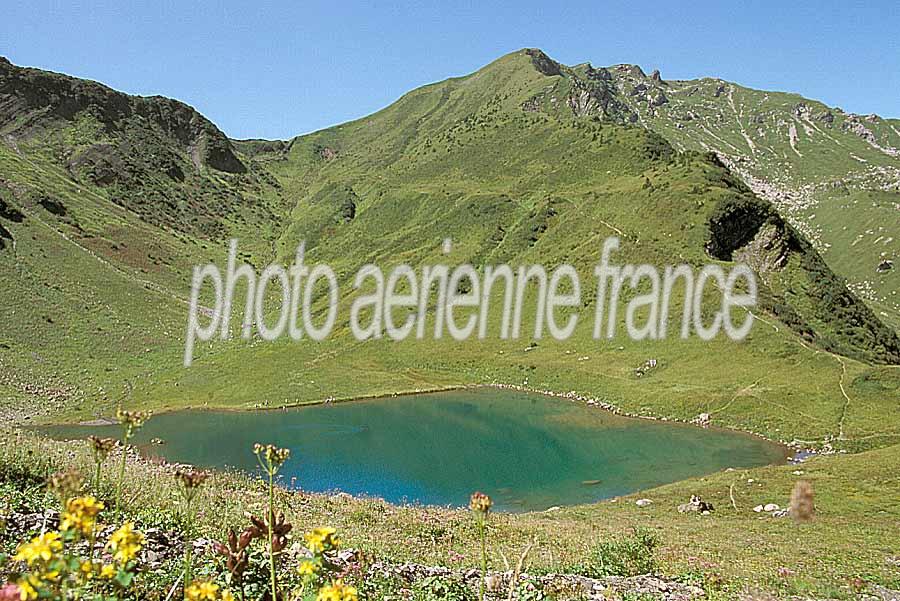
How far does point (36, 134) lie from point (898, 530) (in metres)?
194

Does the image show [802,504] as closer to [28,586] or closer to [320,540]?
[320,540]

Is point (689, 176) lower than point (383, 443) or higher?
higher

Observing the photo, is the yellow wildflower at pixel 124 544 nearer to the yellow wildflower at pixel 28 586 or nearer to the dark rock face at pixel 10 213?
the yellow wildflower at pixel 28 586

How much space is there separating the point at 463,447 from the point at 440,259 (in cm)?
7375

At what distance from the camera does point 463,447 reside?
48.2 m

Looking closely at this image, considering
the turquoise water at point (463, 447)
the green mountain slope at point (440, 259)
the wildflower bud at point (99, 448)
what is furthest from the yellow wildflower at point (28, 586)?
the green mountain slope at point (440, 259)

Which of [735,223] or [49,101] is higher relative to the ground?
[49,101]

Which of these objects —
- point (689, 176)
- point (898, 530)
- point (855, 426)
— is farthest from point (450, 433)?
point (689, 176)

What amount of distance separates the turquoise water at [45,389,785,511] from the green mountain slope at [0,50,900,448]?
558cm

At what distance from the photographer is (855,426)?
1791 inches

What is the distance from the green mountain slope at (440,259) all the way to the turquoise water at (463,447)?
18.3 ft

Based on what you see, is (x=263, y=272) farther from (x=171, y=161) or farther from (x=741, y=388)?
(x=741, y=388)

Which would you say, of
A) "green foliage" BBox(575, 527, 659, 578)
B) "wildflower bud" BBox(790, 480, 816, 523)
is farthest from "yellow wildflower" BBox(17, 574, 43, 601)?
"green foliage" BBox(575, 527, 659, 578)

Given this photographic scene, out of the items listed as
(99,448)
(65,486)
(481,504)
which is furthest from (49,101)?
(481,504)
